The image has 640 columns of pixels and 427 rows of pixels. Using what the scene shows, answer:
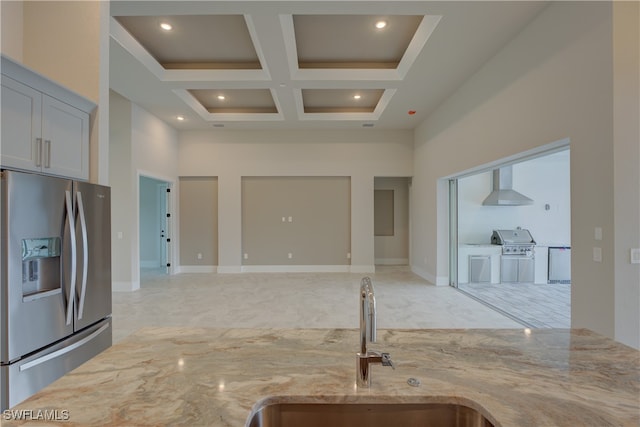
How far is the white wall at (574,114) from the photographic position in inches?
95.7

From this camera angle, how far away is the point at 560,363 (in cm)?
108

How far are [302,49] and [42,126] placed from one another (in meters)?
3.26

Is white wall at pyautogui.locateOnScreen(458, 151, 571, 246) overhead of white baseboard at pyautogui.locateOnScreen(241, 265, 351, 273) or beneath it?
overhead

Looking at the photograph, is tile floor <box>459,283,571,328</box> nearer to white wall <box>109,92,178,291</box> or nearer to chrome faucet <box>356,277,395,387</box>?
chrome faucet <box>356,277,395,387</box>

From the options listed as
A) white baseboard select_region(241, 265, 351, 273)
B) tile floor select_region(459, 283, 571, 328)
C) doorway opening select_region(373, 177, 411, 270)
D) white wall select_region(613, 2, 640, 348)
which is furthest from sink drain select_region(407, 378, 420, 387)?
doorway opening select_region(373, 177, 411, 270)

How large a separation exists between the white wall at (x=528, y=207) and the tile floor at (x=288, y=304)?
6.44 feet

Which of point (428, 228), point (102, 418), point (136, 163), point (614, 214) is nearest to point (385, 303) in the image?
point (428, 228)

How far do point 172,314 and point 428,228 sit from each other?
5.10 metres

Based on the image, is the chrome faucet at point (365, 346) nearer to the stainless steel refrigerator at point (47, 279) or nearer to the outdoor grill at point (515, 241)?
the stainless steel refrigerator at point (47, 279)

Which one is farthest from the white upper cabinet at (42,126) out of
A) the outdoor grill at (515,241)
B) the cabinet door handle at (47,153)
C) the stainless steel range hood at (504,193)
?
the stainless steel range hood at (504,193)

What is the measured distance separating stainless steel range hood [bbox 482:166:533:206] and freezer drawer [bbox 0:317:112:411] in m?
7.19

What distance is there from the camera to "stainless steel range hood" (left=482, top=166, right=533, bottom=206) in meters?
6.57

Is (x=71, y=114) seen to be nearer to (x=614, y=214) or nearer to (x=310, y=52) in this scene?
(x=310, y=52)

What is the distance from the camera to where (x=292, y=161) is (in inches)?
290
